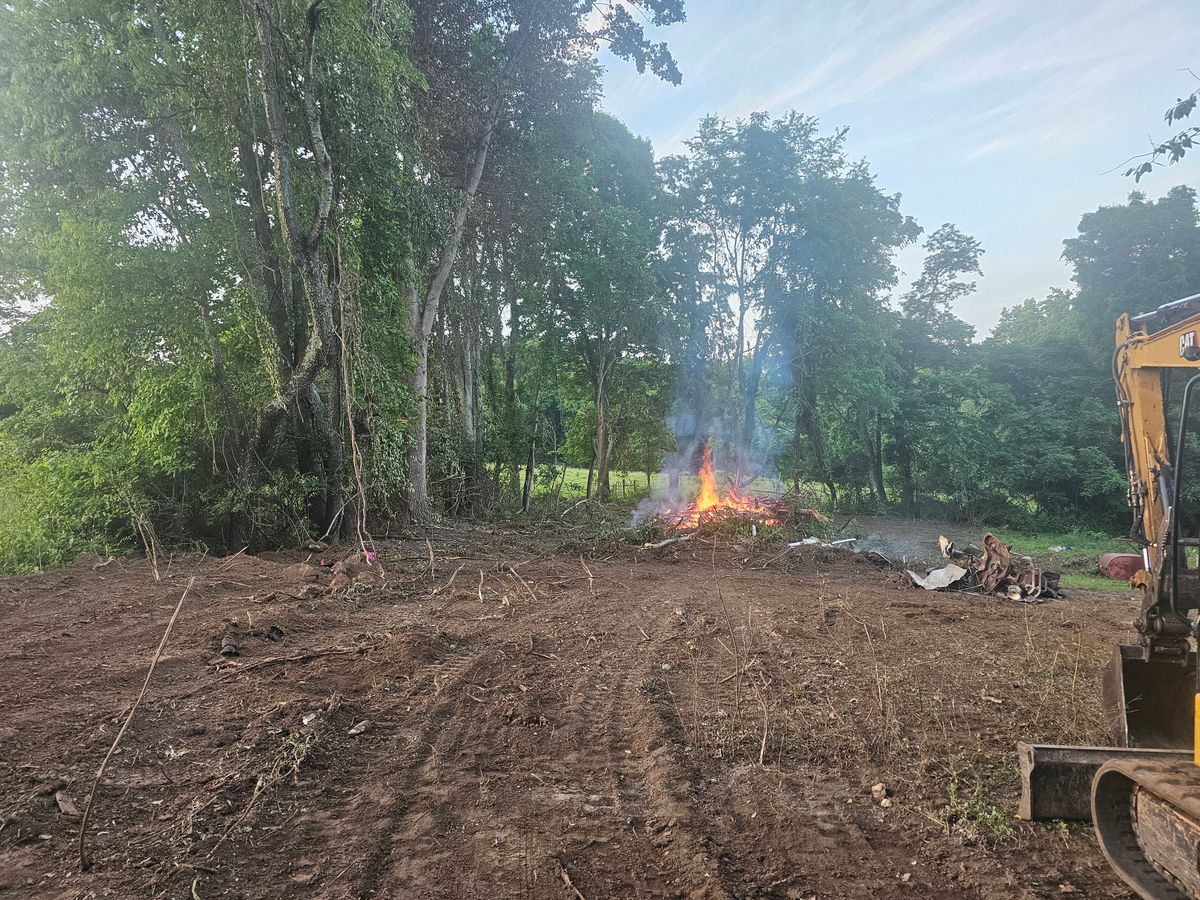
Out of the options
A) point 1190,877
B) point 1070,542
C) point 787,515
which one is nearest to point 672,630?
point 1190,877

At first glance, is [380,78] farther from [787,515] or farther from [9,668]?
[787,515]

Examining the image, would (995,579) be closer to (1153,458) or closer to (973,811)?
(1153,458)

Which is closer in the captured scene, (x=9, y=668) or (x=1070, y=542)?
(x=9, y=668)

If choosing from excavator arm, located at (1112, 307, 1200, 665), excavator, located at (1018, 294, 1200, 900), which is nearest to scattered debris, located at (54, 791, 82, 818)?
excavator, located at (1018, 294, 1200, 900)

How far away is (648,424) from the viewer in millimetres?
28078

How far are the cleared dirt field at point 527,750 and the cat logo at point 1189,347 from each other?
8.45ft

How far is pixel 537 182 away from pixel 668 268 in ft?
29.9

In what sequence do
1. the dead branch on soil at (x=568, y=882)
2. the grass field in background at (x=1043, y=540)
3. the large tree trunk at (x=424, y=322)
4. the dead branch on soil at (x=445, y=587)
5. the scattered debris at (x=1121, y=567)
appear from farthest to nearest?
the large tree trunk at (x=424, y=322), the grass field in background at (x=1043, y=540), the scattered debris at (x=1121, y=567), the dead branch on soil at (x=445, y=587), the dead branch on soil at (x=568, y=882)

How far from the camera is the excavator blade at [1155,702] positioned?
369 cm

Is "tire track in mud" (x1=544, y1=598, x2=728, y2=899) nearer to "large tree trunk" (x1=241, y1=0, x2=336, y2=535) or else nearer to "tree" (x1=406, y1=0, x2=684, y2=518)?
"large tree trunk" (x1=241, y1=0, x2=336, y2=535)

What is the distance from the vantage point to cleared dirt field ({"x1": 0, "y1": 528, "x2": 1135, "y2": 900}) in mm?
2719

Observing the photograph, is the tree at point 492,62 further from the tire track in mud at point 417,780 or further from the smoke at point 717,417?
the smoke at point 717,417

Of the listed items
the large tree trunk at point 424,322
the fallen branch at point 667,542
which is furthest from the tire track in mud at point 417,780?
the large tree trunk at point 424,322

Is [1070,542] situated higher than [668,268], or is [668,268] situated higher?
[668,268]
